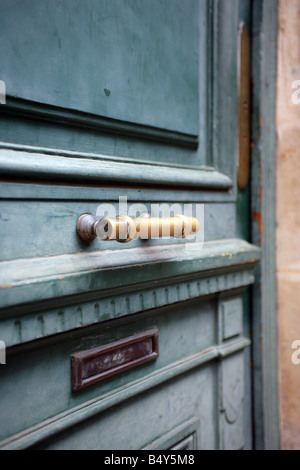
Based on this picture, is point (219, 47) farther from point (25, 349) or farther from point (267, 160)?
point (25, 349)

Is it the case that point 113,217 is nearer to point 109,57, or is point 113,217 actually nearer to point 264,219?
point 109,57

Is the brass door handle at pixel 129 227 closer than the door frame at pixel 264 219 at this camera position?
Yes

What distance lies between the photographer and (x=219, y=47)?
654mm

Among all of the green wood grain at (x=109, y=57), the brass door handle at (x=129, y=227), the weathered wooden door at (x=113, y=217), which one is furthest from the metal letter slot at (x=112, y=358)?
the green wood grain at (x=109, y=57)

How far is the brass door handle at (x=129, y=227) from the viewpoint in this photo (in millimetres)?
365

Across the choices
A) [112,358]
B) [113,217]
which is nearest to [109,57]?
[113,217]

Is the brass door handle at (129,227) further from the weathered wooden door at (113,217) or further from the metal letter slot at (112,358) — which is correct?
the metal letter slot at (112,358)

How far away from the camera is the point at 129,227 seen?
0.37 m

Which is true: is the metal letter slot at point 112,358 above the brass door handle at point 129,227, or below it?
below

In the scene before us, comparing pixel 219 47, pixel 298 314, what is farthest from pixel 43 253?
pixel 298 314

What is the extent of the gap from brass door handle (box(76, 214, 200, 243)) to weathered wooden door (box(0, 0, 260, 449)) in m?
0.02

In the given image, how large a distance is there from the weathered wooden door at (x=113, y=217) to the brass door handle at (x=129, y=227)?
2 centimetres

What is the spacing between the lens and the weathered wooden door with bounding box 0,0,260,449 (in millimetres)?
372

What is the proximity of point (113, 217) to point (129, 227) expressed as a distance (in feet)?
0.32
